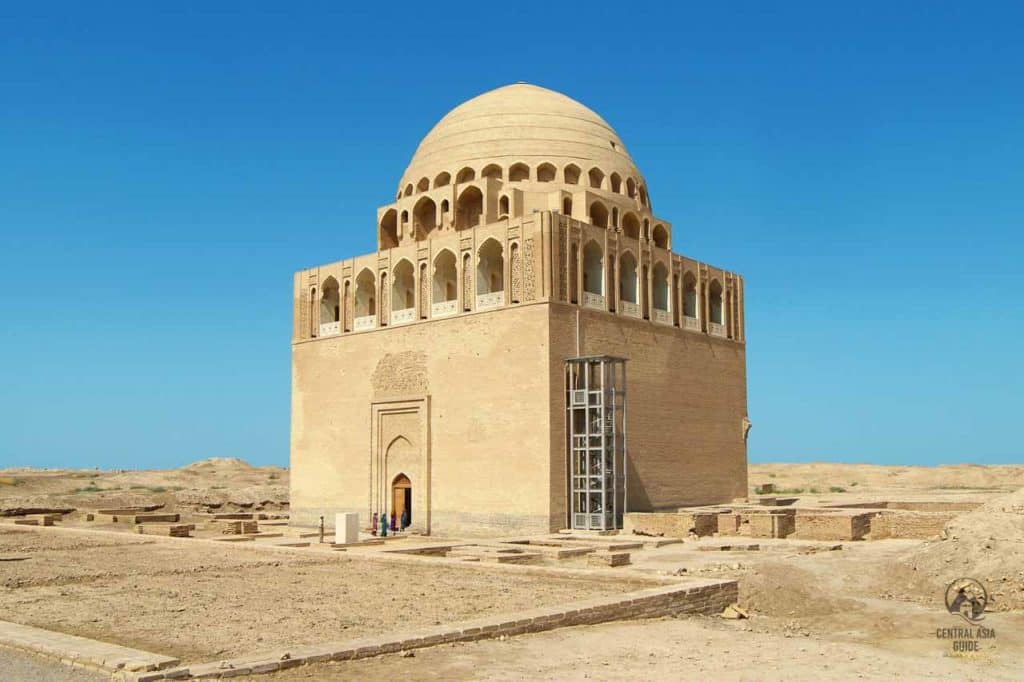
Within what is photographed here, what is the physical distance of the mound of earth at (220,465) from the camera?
63.3 m

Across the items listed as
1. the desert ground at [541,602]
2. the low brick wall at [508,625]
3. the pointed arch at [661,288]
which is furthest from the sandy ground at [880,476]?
the low brick wall at [508,625]

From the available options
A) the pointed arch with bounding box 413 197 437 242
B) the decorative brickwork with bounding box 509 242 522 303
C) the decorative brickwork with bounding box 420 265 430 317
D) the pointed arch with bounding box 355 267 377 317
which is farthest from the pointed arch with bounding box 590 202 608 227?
the pointed arch with bounding box 355 267 377 317

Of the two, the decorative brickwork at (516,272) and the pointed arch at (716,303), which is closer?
the decorative brickwork at (516,272)

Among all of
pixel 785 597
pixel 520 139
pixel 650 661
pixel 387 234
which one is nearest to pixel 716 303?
pixel 520 139

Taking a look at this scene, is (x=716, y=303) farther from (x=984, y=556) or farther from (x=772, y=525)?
(x=984, y=556)

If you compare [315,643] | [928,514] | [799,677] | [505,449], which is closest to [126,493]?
[505,449]

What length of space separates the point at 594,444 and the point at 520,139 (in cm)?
1008

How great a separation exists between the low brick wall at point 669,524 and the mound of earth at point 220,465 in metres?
46.6

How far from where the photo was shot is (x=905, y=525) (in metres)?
20.9

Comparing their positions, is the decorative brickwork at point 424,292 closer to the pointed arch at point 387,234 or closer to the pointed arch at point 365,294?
the pointed arch at point 365,294

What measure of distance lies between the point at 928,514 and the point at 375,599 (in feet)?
44.5

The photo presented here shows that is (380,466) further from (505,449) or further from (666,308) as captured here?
(666,308)

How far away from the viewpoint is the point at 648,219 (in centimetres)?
2884

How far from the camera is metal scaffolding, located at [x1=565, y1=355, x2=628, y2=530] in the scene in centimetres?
2189
